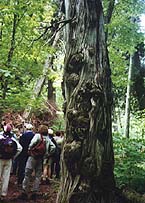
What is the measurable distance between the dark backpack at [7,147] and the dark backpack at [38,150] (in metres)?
0.43

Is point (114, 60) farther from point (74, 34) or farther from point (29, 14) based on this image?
point (74, 34)

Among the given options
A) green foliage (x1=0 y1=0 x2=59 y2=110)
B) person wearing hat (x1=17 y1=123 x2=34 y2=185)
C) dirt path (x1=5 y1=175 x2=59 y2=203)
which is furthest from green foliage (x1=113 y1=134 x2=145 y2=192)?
green foliage (x1=0 y1=0 x2=59 y2=110)

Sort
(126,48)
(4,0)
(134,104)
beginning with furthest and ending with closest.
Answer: (134,104)
(126,48)
(4,0)

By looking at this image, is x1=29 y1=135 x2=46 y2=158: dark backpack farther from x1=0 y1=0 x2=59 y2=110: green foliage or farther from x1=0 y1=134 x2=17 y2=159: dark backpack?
x1=0 y1=0 x2=59 y2=110: green foliage

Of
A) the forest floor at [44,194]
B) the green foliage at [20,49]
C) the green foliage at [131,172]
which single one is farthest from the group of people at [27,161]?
the green foliage at [131,172]

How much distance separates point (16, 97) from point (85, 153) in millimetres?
3927

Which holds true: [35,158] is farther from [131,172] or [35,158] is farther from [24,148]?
[131,172]

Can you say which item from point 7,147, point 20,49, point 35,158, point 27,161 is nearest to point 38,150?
point 35,158

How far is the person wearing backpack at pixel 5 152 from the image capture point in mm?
7230

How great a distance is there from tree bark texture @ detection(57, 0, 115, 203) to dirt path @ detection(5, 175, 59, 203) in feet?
6.27

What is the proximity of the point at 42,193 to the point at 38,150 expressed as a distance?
1321 mm

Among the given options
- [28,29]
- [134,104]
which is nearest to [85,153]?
[28,29]

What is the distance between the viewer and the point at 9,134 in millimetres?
7391

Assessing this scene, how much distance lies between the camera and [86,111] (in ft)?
19.0
